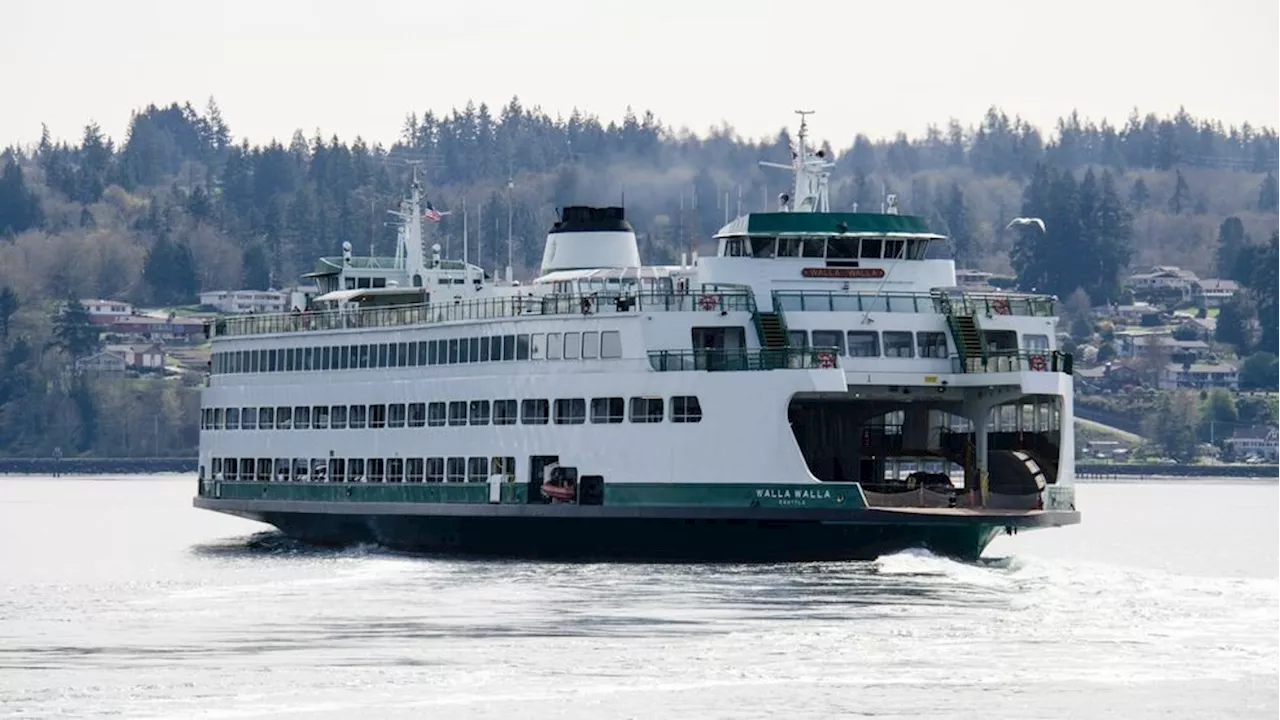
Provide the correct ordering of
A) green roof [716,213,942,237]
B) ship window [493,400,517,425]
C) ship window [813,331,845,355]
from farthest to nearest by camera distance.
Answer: ship window [493,400,517,425] < green roof [716,213,942,237] < ship window [813,331,845,355]

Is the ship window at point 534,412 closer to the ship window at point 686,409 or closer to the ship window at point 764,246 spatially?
the ship window at point 686,409

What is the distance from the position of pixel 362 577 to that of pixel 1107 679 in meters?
21.2

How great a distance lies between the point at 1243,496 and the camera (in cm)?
17738

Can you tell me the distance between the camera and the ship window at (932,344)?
60.1m

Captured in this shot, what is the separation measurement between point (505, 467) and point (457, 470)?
219cm

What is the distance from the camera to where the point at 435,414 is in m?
65.6

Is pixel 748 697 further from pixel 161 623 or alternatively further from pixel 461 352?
pixel 461 352

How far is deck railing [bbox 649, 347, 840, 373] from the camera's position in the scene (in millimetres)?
57812

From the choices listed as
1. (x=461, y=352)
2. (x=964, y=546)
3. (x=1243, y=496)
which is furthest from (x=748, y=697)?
(x=1243, y=496)

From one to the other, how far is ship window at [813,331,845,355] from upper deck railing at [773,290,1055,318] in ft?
2.32

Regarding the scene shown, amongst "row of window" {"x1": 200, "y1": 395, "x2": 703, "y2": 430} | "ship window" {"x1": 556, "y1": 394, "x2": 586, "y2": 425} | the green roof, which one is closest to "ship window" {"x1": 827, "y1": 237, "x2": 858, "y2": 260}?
the green roof

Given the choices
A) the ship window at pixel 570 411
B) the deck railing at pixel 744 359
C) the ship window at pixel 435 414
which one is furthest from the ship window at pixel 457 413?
the deck railing at pixel 744 359

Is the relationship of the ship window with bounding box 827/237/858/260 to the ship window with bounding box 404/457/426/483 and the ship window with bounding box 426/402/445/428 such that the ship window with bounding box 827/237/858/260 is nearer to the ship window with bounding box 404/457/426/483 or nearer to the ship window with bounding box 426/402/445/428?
the ship window with bounding box 426/402/445/428

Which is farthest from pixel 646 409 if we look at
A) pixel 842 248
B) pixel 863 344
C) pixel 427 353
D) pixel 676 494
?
pixel 427 353
